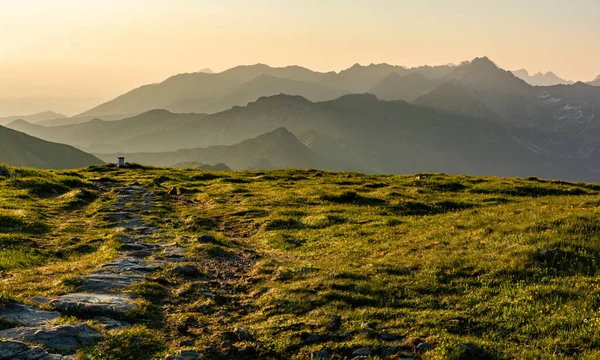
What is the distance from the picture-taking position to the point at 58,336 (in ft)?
37.3

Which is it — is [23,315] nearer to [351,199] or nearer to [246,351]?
[246,351]

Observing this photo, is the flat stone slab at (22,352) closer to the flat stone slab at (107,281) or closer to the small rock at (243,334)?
the small rock at (243,334)

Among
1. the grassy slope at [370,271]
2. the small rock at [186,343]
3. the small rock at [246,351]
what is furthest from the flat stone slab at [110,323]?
the small rock at [246,351]

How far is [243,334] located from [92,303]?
4918 mm

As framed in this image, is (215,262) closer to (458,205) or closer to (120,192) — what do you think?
(458,205)

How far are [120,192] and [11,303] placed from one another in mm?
28060

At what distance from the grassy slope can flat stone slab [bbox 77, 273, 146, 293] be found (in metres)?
0.81

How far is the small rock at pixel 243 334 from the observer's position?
1306cm

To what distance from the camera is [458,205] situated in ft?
107

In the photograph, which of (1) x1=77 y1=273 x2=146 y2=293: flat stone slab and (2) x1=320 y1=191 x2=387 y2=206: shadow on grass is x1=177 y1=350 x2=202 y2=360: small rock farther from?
(2) x1=320 y1=191 x2=387 y2=206: shadow on grass

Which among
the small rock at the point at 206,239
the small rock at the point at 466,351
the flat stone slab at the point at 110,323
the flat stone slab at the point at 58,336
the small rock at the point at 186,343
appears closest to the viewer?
the flat stone slab at the point at 58,336

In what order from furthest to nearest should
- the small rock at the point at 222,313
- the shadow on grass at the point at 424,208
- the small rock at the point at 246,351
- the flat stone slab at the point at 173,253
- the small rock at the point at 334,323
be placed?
the shadow on grass at the point at 424,208, the flat stone slab at the point at 173,253, the small rock at the point at 222,313, the small rock at the point at 334,323, the small rock at the point at 246,351

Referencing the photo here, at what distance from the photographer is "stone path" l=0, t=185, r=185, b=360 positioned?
10.7 m

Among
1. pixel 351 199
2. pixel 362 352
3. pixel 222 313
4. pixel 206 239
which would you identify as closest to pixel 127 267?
pixel 206 239
